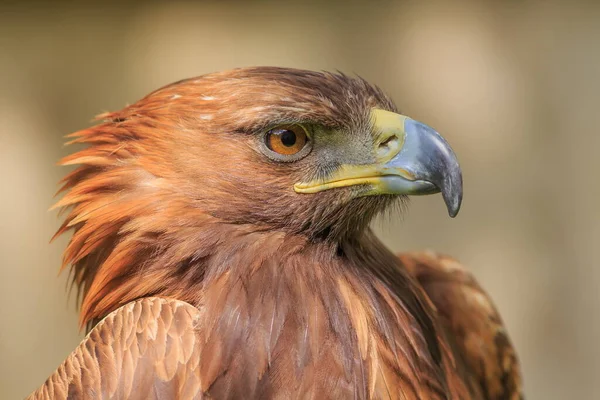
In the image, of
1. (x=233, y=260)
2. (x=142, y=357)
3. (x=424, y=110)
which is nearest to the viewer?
(x=142, y=357)

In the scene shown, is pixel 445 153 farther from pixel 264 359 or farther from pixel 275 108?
pixel 264 359

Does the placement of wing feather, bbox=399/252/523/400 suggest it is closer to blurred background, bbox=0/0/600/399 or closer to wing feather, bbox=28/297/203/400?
wing feather, bbox=28/297/203/400

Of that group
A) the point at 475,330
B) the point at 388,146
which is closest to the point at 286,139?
the point at 388,146

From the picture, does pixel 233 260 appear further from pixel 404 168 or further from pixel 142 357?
pixel 404 168

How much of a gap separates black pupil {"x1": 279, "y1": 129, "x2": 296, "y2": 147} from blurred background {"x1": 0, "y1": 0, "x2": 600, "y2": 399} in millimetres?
1824

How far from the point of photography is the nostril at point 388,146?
1230mm

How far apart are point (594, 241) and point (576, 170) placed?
352 mm

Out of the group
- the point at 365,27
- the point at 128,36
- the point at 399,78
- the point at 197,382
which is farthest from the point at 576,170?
the point at 197,382

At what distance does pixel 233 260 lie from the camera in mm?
1178

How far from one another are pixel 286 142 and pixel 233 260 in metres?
0.24

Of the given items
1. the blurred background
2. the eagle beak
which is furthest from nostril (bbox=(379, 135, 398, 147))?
the blurred background

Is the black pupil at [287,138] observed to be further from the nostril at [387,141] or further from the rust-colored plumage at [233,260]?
the nostril at [387,141]

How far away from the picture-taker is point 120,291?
3.96ft

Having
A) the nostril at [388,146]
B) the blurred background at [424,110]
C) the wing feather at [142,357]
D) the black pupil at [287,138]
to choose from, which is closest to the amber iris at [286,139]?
the black pupil at [287,138]
